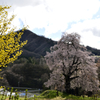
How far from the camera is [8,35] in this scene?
223 inches

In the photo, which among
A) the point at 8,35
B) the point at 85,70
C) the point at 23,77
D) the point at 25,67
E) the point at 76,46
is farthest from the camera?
the point at 25,67

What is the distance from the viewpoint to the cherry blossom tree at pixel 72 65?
45.8ft

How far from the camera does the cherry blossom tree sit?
45.8 ft

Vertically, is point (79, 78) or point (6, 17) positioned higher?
point (6, 17)

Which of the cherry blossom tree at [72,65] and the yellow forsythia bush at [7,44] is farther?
the cherry blossom tree at [72,65]

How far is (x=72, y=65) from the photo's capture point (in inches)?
585

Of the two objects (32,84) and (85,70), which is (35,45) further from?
(85,70)

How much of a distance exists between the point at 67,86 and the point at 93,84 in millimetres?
3579

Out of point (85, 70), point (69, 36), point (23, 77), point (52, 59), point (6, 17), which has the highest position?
point (69, 36)

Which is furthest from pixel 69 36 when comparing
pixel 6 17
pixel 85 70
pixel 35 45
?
pixel 35 45

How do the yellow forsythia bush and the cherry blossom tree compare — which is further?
the cherry blossom tree

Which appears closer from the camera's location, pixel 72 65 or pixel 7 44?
pixel 7 44

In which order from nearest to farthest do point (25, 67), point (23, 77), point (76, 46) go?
point (76, 46), point (23, 77), point (25, 67)

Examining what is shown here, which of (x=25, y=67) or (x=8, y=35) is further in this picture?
(x=25, y=67)
